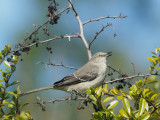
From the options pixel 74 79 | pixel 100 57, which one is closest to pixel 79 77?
pixel 74 79

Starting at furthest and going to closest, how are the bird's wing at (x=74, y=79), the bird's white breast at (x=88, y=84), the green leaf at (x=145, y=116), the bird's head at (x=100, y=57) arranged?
the bird's head at (x=100, y=57) → the bird's wing at (x=74, y=79) → the bird's white breast at (x=88, y=84) → the green leaf at (x=145, y=116)

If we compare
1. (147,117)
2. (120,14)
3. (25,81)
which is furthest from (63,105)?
(147,117)

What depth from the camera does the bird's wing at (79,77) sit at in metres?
5.77

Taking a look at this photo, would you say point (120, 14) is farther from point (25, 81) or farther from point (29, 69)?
point (29, 69)

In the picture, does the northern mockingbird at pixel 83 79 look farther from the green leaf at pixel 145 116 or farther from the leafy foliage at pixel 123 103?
the green leaf at pixel 145 116

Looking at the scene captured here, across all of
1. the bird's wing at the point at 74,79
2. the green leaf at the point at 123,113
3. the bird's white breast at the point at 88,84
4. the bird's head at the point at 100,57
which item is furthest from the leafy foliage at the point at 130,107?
the bird's head at the point at 100,57

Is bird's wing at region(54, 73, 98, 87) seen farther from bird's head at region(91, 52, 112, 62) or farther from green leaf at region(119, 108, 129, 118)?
green leaf at region(119, 108, 129, 118)

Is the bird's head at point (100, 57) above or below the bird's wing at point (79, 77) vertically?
above

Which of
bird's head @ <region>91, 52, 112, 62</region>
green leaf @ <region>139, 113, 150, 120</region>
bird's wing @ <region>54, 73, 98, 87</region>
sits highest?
bird's head @ <region>91, 52, 112, 62</region>

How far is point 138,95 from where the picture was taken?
2.55 meters

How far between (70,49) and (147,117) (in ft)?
47.9

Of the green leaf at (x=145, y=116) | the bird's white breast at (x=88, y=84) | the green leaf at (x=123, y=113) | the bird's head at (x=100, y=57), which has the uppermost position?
the bird's head at (x=100, y=57)

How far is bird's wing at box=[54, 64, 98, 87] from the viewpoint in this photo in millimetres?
5770

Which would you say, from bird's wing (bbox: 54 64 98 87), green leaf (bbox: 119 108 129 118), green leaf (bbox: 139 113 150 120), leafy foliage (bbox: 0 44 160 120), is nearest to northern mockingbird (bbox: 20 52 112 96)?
bird's wing (bbox: 54 64 98 87)
